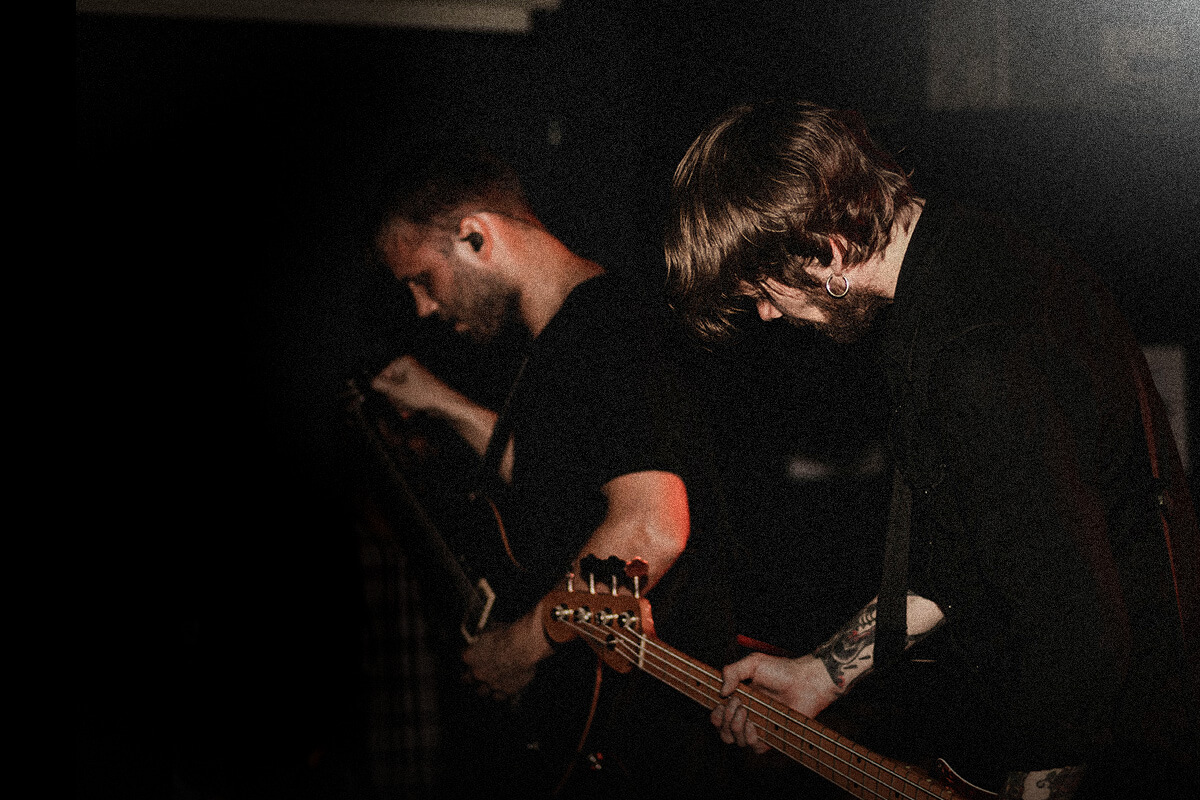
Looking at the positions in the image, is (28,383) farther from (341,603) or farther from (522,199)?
(522,199)

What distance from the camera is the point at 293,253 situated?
1.84 meters

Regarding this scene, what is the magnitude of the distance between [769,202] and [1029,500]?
748mm

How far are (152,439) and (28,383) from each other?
267mm

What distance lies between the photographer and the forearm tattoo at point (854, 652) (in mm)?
1766

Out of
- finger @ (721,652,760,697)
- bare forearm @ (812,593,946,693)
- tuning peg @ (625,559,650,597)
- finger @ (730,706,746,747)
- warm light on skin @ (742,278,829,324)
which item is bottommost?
finger @ (730,706,746,747)

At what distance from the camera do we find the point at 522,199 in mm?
1845

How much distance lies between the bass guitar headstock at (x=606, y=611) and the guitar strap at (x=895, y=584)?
0.45m

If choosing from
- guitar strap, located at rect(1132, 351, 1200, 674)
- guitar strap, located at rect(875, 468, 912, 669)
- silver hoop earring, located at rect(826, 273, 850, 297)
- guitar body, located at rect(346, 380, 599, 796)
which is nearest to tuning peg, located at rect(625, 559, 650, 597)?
guitar body, located at rect(346, 380, 599, 796)

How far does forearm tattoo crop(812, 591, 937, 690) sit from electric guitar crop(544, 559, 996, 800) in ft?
0.35

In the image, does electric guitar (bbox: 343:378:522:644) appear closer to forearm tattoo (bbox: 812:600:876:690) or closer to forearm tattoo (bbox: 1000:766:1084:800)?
forearm tattoo (bbox: 812:600:876:690)

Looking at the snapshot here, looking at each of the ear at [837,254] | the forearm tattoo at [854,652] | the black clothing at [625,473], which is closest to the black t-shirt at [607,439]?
the black clothing at [625,473]

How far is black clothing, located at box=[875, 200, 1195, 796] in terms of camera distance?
5.53ft

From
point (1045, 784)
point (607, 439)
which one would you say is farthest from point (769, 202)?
point (1045, 784)

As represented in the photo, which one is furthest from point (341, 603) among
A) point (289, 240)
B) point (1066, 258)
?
point (1066, 258)
